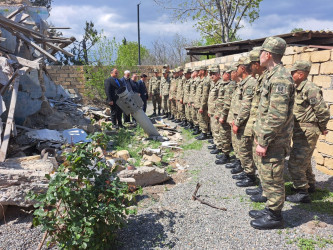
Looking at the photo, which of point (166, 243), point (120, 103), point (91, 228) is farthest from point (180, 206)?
point (120, 103)

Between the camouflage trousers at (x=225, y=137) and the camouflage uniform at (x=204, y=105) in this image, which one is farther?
the camouflage uniform at (x=204, y=105)

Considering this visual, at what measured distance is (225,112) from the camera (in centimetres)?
500

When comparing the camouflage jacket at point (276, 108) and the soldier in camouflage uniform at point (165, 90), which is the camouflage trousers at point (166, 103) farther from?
the camouflage jacket at point (276, 108)

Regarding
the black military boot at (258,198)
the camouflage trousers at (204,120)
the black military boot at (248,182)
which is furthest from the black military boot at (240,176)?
the camouflage trousers at (204,120)

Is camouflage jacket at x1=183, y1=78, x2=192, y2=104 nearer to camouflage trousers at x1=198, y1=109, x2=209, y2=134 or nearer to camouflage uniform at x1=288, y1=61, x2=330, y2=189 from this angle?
camouflage trousers at x1=198, y1=109, x2=209, y2=134

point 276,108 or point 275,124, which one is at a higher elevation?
point 276,108

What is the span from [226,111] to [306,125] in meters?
1.75

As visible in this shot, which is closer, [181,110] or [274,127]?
[274,127]

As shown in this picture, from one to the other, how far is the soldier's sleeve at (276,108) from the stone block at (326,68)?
2.40 meters

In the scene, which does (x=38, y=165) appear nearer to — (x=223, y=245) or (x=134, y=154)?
(x=134, y=154)

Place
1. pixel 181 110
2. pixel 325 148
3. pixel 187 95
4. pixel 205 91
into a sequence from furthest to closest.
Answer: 1. pixel 181 110
2. pixel 187 95
3. pixel 205 91
4. pixel 325 148

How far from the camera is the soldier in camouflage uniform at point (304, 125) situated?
131 inches

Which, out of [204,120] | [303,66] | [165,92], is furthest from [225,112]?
[165,92]

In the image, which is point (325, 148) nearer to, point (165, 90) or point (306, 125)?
point (306, 125)
